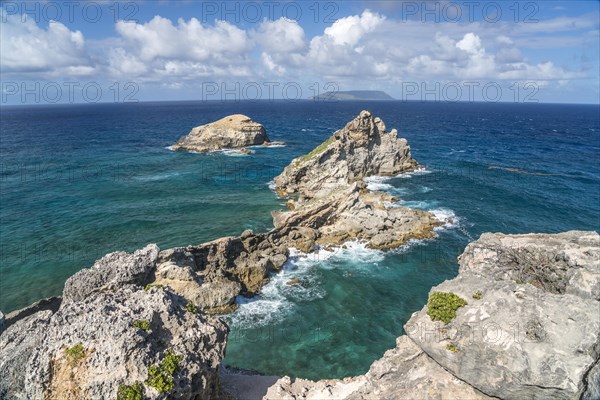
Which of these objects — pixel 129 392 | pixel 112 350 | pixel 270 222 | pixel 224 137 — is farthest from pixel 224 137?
pixel 129 392

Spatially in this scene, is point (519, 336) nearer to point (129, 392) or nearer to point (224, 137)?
point (129, 392)

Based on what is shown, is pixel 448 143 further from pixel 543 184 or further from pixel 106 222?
pixel 106 222

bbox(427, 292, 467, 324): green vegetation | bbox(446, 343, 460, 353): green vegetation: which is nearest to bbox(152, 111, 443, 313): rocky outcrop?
bbox(427, 292, 467, 324): green vegetation

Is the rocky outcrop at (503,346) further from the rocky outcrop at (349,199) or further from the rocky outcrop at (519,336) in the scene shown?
the rocky outcrop at (349,199)

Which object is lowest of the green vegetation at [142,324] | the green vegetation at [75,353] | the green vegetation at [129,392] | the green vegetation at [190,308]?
the green vegetation at [129,392]

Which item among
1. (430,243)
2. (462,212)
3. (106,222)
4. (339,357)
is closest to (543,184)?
(462,212)

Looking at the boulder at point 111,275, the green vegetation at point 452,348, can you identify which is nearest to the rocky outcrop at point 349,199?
the boulder at point 111,275
